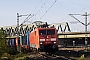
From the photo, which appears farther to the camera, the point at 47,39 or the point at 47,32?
the point at 47,32

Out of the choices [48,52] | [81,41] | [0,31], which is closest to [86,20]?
[48,52]

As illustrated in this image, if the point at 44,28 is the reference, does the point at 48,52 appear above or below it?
below

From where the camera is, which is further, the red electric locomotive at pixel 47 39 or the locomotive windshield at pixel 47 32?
the locomotive windshield at pixel 47 32

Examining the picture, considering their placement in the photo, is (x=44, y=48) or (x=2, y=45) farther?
(x=44, y=48)

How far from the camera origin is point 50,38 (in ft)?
99.9

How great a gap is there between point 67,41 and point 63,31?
1068 cm

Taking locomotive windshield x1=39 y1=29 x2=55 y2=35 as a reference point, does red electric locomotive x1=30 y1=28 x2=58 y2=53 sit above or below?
below

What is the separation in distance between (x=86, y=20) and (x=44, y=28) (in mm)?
28456

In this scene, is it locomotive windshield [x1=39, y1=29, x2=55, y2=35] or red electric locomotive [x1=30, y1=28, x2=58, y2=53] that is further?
locomotive windshield [x1=39, y1=29, x2=55, y2=35]

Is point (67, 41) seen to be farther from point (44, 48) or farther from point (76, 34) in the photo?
point (44, 48)

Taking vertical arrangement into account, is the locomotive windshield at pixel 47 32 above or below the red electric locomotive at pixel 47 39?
above

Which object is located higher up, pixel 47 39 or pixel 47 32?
pixel 47 32

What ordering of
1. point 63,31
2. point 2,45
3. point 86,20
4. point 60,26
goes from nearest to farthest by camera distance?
1. point 2,45
2. point 86,20
3. point 60,26
4. point 63,31

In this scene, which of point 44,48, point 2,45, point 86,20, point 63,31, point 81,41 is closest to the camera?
point 2,45
